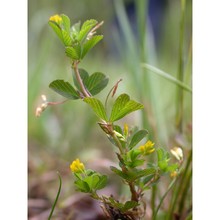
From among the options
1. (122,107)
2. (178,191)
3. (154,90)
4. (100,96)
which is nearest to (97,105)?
(122,107)

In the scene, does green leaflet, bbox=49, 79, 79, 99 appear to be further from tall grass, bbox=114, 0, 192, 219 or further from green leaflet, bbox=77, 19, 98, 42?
tall grass, bbox=114, 0, 192, 219

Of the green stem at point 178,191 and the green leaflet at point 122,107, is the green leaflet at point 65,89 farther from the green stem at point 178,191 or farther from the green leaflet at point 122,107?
the green stem at point 178,191

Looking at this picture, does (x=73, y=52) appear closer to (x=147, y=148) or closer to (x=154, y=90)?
(x=147, y=148)

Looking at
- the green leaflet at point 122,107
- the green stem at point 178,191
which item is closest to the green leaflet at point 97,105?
the green leaflet at point 122,107

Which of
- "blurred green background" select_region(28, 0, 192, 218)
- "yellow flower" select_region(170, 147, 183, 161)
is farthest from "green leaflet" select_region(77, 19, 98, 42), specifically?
"blurred green background" select_region(28, 0, 192, 218)
